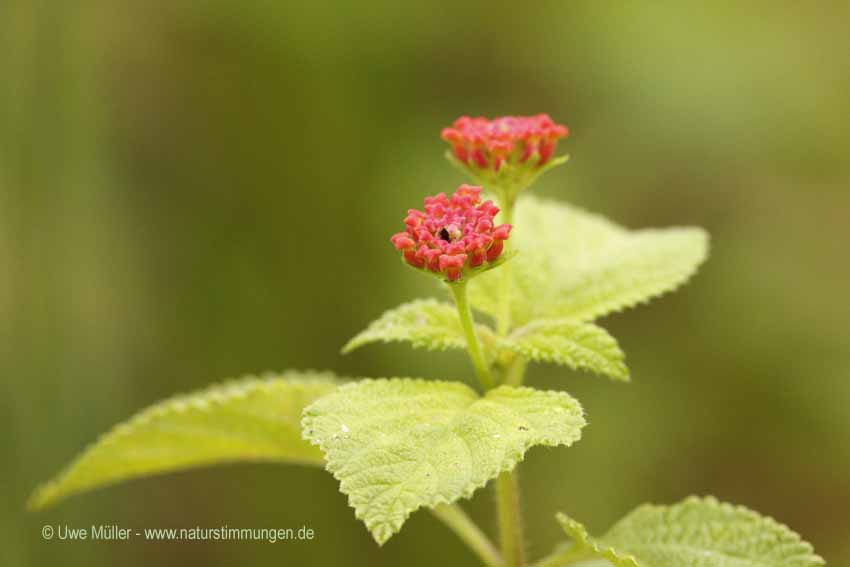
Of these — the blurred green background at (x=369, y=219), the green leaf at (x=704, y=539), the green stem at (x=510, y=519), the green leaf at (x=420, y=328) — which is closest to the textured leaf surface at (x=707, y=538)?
the green leaf at (x=704, y=539)

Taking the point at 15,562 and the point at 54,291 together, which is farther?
the point at 54,291

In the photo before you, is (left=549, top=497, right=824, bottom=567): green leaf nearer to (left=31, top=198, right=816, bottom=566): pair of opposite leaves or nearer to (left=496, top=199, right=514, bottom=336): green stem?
(left=31, top=198, right=816, bottom=566): pair of opposite leaves

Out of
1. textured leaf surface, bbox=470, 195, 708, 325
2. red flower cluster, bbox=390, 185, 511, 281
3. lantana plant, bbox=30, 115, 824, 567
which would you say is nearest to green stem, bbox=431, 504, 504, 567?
Answer: lantana plant, bbox=30, 115, 824, 567

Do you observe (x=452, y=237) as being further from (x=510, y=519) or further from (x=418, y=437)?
(x=510, y=519)

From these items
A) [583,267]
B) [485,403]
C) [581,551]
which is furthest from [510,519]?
[583,267]

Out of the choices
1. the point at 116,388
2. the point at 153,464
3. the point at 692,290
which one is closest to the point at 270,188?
the point at 116,388

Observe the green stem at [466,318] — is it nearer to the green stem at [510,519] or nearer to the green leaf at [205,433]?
the green stem at [510,519]

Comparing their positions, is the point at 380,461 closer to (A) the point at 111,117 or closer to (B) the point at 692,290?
(B) the point at 692,290
